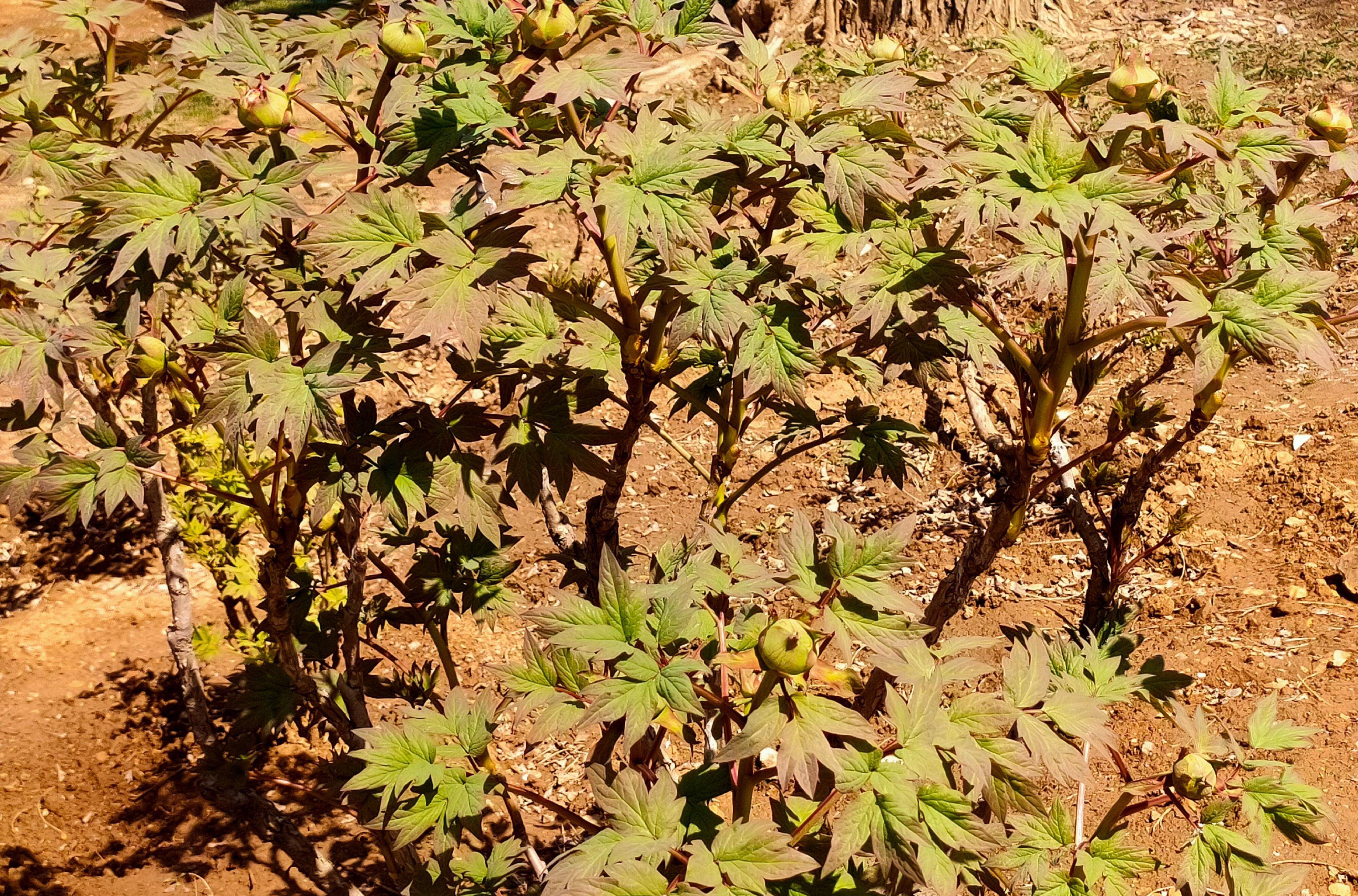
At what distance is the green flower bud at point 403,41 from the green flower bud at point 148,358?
0.71m

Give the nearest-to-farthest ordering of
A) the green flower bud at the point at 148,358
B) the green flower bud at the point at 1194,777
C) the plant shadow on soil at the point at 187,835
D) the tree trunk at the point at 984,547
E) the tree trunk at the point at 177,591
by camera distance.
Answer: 1. the green flower bud at the point at 1194,777
2. the green flower bud at the point at 148,358
3. the tree trunk at the point at 984,547
4. the tree trunk at the point at 177,591
5. the plant shadow on soil at the point at 187,835

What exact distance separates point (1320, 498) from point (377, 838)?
11.0 ft

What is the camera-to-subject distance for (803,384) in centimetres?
181

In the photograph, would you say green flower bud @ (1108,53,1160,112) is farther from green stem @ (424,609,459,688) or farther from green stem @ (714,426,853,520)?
green stem @ (424,609,459,688)

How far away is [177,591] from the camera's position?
2.66m

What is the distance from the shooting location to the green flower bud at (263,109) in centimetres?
175

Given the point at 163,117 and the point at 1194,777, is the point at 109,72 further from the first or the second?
the point at 1194,777

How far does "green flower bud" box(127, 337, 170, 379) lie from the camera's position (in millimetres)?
2027

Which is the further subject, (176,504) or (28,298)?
(176,504)

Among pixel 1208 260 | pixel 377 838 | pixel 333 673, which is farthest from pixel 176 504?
pixel 1208 260

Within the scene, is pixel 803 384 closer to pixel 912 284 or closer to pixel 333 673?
pixel 912 284

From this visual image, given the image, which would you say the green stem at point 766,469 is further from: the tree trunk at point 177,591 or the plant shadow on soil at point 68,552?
the plant shadow on soil at point 68,552

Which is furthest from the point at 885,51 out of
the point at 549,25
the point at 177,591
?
the point at 177,591

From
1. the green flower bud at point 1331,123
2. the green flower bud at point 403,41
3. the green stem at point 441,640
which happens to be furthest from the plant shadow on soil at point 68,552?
the green flower bud at point 1331,123
